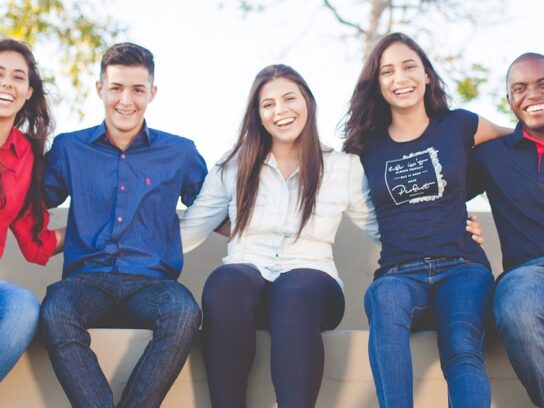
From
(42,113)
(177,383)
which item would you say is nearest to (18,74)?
(42,113)

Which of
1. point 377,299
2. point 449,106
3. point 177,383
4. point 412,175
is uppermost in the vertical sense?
point 449,106

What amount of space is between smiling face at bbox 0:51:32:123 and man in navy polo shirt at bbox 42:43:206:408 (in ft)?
0.74

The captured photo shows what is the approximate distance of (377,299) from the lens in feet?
8.23

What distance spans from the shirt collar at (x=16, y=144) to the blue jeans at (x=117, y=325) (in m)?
0.52

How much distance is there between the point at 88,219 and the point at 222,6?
270 inches

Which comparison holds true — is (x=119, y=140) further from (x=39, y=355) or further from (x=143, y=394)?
(x=143, y=394)

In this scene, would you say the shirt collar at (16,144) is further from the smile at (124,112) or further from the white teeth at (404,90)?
the white teeth at (404,90)

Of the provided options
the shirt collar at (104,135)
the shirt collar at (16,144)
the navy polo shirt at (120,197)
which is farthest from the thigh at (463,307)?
the shirt collar at (16,144)

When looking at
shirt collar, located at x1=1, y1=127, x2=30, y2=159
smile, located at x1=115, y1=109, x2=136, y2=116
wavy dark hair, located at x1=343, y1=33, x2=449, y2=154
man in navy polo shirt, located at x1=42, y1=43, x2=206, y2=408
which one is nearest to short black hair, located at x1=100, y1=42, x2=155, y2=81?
man in navy polo shirt, located at x1=42, y1=43, x2=206, y2=408

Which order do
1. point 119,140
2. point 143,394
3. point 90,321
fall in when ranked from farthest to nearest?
point 119,140, point 90,321, point 143,394

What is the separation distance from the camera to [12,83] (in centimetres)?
288

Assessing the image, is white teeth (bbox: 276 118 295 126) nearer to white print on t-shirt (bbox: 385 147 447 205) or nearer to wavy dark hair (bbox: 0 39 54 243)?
white print on t-shirt (bbox: 385 147 447 205)

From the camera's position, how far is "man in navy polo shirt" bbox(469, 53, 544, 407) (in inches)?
92.9

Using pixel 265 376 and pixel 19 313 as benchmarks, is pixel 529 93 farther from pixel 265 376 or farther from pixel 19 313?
pixel 19 313
